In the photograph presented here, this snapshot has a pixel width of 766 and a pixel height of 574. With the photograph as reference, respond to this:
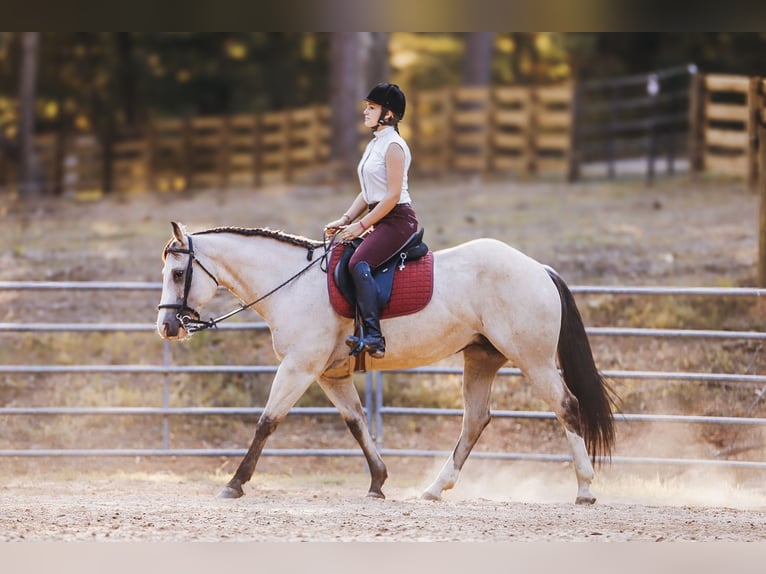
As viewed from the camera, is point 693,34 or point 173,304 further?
point 693,34

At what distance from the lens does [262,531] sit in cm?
608

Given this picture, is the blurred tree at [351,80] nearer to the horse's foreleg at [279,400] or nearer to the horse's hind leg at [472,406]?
the horse's hind leg at [472,406]

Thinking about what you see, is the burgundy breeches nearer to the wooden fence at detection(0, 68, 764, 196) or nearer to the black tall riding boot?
the black tall riding boot

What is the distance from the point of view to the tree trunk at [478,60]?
2291 cm

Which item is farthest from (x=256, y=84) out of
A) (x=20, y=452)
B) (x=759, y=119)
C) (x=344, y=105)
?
(x=20, y=452)

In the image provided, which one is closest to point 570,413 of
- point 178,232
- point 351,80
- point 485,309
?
point 485,309

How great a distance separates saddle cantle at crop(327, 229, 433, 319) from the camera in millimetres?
7172

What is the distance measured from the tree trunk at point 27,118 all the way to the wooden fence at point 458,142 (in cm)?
63

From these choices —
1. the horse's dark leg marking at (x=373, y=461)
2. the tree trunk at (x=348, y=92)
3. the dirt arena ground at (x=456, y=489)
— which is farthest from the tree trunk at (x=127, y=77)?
the horse's dark leg marking at (x=373, y=461)

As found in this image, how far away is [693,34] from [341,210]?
1201 centimetres

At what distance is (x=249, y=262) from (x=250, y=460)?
119 cm

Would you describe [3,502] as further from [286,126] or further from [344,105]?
[286,126]

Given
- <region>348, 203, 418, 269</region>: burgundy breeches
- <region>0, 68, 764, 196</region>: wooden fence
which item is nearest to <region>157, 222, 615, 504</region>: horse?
<region>348, 203, 418, 269</region>: burgundy breeches

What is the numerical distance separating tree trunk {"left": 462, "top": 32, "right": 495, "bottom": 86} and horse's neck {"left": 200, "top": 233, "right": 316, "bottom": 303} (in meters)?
15.9
